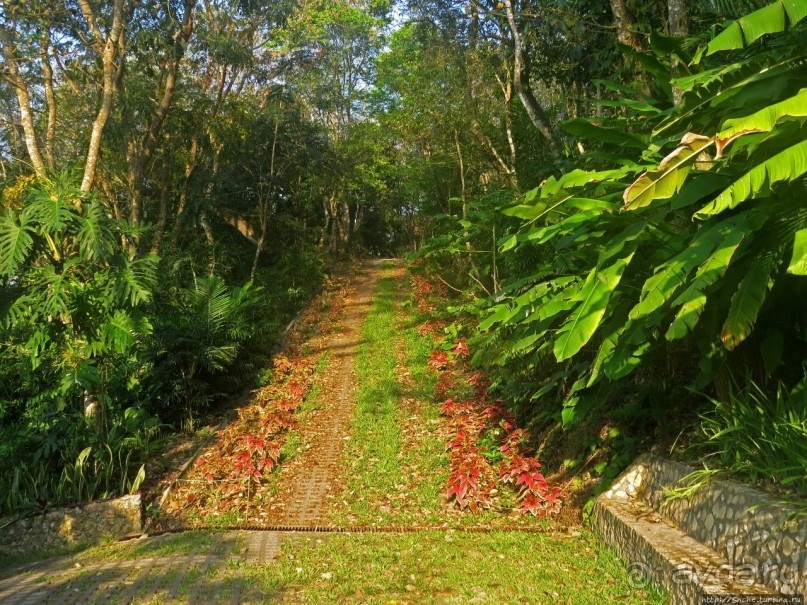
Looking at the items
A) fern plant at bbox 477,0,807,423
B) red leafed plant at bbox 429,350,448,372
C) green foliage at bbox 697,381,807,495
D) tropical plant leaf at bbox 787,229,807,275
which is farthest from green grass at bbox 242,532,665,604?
red leafed plant at bbox 429,350,448,372

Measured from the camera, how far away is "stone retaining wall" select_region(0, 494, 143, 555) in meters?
6.95

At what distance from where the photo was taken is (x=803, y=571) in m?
3.15

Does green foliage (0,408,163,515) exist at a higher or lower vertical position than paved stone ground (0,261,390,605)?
higher

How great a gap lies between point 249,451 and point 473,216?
14.4 ft

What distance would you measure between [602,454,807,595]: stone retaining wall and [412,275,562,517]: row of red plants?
1.69 m

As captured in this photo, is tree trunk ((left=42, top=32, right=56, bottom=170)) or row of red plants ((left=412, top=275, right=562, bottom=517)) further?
tree trunk ((left=42, top=32, right=56, bottom=170))

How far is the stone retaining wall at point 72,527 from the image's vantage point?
22.8 feet

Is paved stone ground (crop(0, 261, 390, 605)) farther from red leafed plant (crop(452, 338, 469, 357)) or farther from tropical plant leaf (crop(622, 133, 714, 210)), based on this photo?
red leafed plant (crop(452, 338, 469, 357))

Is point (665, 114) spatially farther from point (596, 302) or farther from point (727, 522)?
point (727, 522)

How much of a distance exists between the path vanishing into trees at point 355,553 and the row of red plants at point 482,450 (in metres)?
0.29

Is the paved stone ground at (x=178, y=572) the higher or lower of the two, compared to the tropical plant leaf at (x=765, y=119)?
lower

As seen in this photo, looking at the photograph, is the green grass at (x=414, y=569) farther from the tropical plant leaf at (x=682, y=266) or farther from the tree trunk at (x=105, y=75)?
the tree trunk at (x=105, y=75)

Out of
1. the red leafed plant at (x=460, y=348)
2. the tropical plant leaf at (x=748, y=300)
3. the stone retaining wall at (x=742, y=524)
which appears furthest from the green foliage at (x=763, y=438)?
the red leafed plant at (x=460, y=348)

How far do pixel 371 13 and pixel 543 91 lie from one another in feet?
34.2
